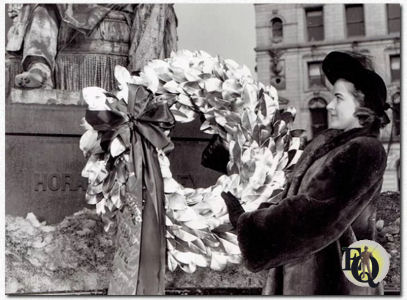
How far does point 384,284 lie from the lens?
14.5 ft

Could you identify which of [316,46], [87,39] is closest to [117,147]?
[87,39]

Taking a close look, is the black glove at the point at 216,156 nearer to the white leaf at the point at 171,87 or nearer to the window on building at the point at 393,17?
the white leaf at the point at 171,87

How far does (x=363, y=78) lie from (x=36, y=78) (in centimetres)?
247

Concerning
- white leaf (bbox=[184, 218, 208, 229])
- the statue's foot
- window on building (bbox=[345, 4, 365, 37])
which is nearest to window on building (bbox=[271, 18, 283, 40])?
window on building (bbox=[345, 4, 365, 37])

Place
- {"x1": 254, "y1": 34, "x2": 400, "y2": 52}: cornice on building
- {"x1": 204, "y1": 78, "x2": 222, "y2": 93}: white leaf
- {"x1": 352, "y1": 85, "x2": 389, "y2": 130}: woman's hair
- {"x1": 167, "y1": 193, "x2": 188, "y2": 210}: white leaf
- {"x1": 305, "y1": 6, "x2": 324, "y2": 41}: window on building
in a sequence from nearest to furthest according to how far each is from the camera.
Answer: {"x1": 167, "y1": 193, "x2": 188, "y2": 210}: white leaf < {"x1": 352, "y1": 85, "x2": 389, "y2": 130}: woman's hair < {"x1": 204, "y1": 78, "x2": 222, "y2": 93}: white leaf < {"x1": 254, "y1": 34, "x2": 400, "y2": 52}: cornice on building < {"x1": 305, "y1": 6, "x2": 324, "y2": 41}: window on building

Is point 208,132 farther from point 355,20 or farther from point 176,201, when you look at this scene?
point 355,20

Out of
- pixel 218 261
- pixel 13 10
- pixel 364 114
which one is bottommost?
pixel 218 261

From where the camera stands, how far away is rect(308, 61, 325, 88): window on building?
Result: 15.3 ft

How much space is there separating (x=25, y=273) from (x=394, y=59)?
3.12m

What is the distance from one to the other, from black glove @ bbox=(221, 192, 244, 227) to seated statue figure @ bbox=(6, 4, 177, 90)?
4.42 ft

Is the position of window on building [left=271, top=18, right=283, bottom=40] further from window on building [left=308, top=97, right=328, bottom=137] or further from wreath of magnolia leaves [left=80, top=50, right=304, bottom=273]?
window on building [left=308, top=97, right=328, bottom=137]

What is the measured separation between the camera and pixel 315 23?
4840 mm

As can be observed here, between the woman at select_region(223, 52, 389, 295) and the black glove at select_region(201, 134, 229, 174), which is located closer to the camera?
the woman at select_region(223, 52, 389, 295)

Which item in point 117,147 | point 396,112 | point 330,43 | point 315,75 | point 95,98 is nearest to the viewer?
point 117,147
